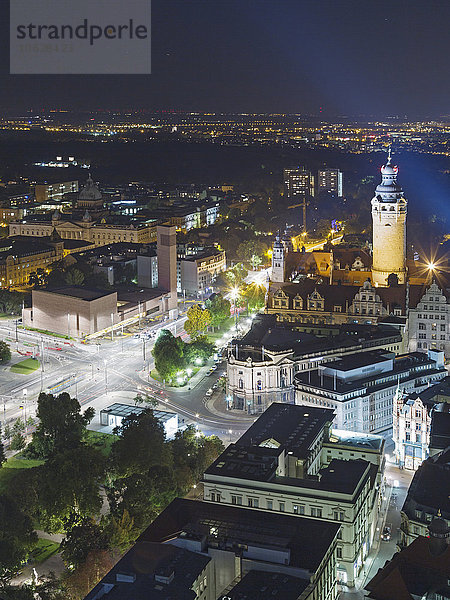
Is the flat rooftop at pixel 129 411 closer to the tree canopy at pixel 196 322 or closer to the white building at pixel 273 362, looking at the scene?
the white building at pixel 273 362

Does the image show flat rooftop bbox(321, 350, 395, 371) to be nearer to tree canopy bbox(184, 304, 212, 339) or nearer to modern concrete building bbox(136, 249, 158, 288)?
tree canopy bbox(184, 304, 212, 339)

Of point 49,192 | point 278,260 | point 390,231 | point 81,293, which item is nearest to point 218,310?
point 278,260

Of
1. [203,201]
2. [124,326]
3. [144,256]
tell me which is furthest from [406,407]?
[203,201]

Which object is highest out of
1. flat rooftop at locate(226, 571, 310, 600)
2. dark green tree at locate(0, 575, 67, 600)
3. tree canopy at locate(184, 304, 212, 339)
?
tree canopy at locate(184, 304, 212, 339)

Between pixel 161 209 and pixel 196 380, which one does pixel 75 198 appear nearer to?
pixel 161 209

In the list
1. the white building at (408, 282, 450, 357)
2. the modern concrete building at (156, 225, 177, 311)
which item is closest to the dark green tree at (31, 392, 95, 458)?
the white building at (408, 282, 450, 357)
